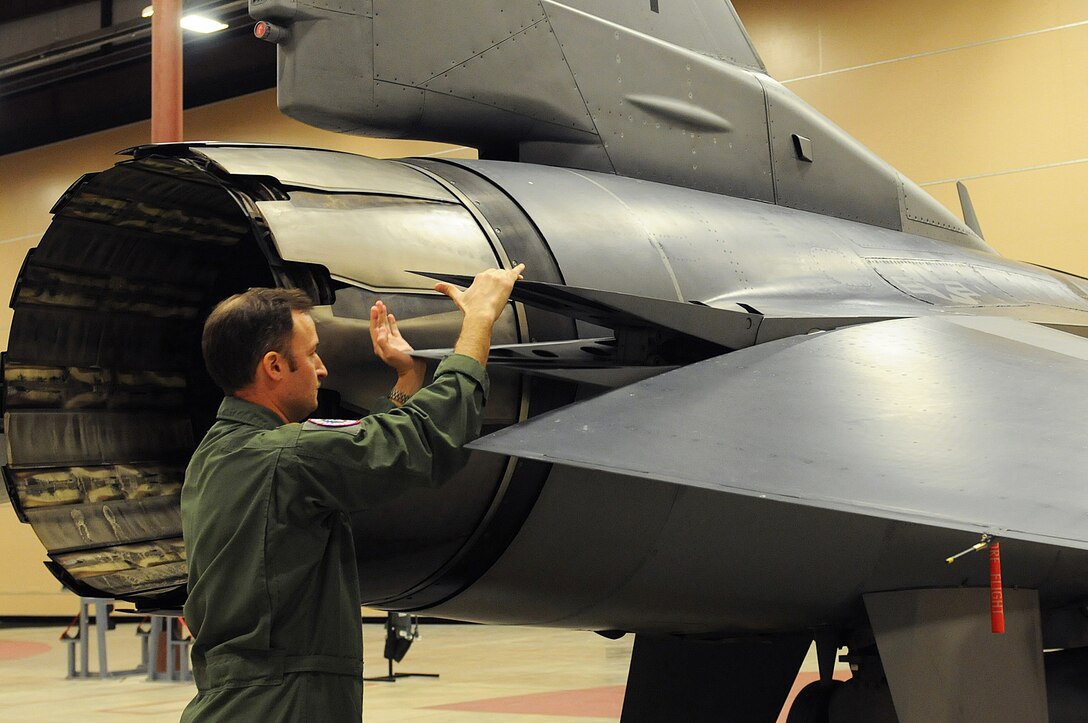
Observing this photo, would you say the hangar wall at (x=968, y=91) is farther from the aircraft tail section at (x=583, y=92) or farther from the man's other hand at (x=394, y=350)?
the man's other hand at (x=394, y=350)

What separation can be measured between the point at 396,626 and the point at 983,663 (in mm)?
8243

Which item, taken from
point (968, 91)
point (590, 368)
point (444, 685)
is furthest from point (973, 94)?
point (590, 368)

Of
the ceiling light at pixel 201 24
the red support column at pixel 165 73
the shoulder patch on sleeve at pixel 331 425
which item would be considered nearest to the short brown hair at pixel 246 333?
the shoulder patch on sleeve at pixel 331 425

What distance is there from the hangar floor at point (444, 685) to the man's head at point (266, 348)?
6.01m

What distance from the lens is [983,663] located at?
11.6 feet

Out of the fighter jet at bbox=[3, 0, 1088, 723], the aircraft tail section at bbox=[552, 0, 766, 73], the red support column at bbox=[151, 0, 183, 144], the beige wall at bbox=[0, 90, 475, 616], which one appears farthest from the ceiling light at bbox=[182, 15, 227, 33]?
the fighter jet at bbox=[3, 0, 1088, 723]

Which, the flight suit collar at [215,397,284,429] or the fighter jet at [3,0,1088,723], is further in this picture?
the fighter jet at [3,0,1088,723]

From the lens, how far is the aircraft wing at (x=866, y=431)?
8.04ft

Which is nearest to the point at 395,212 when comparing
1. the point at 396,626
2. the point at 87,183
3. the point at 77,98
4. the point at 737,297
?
the point at 87,183

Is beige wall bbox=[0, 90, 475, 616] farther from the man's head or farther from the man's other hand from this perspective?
Answer: the man's head

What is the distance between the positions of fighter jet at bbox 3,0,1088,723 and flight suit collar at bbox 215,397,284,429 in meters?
0.29

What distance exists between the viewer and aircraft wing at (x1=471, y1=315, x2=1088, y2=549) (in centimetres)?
245

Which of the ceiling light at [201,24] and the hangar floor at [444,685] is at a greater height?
the ceiling light at [201,24]

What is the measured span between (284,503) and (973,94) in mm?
12320
